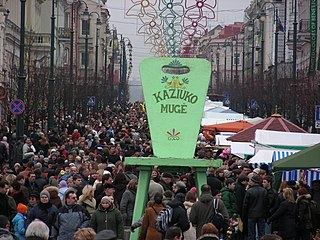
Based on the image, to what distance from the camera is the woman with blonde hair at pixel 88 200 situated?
18094mm

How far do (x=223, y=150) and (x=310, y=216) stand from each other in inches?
684

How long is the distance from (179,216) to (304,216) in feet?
13.4

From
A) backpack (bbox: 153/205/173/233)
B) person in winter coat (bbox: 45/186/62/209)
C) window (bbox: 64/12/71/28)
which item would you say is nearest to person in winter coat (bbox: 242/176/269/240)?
A: person in winter coat (bbox: 45/186/62/209)

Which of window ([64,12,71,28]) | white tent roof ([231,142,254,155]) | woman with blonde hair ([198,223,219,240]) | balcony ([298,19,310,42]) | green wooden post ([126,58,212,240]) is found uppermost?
window ([64,12,71,28])

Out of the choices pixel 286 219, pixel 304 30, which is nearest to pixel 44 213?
pixel 286 219

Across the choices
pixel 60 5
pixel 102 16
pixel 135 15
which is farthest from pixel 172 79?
pixel 102 16

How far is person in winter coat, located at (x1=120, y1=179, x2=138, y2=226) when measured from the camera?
1927cm

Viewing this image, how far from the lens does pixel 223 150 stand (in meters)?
36.5

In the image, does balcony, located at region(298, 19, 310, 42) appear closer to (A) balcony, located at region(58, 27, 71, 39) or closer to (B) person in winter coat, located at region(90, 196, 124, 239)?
(A) balcony, located at region(58, 27, 71, 39)

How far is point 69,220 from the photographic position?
52.0ft

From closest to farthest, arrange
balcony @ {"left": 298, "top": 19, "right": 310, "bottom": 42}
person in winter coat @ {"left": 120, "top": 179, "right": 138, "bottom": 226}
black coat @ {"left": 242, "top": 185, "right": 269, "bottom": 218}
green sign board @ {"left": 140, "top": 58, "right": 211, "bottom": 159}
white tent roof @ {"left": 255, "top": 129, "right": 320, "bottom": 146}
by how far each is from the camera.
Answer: green sign board @ {"left": 140, "top": 58, "right": 211, "bottom": 159}, person in winter coat @ {"left": 120, "top": 179, "right": 138, "bottom": 226}, black coat @ {"left": 242, "top": 185, "right": 269, "bottom": 218}, white tent roof @ {"left": 255, "top": 129, "right": 320, "bottom": 146}, balcony @ {"left": 298, "top": 19, "right": 310, "bottom": 42}

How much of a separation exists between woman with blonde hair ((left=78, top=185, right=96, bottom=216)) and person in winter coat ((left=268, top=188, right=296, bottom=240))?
9.16 ft

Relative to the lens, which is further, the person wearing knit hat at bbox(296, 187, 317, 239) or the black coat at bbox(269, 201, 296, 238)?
the person wearing knit hat at bbox(296, 187, 317, 239)

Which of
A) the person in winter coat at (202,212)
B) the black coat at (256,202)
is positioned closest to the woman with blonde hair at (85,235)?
the person in winter coat at (202,212)
